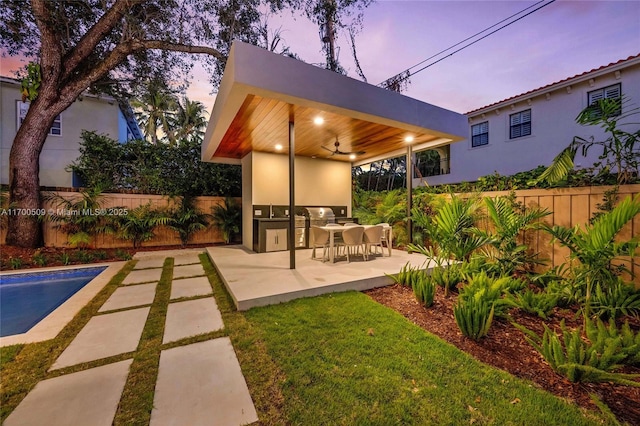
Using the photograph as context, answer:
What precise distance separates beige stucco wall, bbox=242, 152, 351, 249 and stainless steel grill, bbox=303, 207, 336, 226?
0.41 metres

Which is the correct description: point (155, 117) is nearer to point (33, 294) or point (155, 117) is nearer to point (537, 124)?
point (33, 294)

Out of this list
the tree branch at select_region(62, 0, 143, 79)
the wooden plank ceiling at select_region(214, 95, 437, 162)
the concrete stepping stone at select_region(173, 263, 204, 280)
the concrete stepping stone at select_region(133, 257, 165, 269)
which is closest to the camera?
the wooden plank ceiling at select_region(214, 95, 437, 162)

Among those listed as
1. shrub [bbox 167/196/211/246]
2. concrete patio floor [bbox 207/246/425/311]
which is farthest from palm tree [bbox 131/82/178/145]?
concrete patio floor [bbox 207/246/425/311]

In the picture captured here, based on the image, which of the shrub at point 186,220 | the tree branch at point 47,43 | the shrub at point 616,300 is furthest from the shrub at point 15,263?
the shrub at point 616,300

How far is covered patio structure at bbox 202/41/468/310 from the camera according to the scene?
3242mm

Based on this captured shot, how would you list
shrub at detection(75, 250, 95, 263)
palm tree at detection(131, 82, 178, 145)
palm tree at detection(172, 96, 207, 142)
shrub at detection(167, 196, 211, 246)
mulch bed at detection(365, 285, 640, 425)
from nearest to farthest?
mulch bed at detection(365, 285, 640, 425), shrub at detection(75, 250, 95, 263), shrub at detection(167, 196, 211, 246), palm tree at detection(131, 82, 178, 145), palm tree at detection(172, 96, 207, 142)

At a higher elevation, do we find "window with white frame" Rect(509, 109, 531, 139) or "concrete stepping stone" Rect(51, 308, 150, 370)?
"window with white frame" Rect(509, 109, 531, 139)

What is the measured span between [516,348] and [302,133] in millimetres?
4868

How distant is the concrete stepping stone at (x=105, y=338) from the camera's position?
2173 millimetres

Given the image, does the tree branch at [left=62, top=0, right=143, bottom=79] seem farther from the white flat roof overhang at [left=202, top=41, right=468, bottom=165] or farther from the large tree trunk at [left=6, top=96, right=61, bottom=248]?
the white flat roof overhang at [left=202, top=41, right=468, bottom=165]

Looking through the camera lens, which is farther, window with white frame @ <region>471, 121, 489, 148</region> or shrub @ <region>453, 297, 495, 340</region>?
Result: window with white frame @ <region>471, 121, 489, 148</region>

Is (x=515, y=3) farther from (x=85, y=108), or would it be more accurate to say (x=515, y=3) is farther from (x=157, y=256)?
(x=85, y=108)

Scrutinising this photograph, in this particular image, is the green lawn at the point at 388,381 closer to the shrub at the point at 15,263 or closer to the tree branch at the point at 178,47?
the shrub at the point at 15,263

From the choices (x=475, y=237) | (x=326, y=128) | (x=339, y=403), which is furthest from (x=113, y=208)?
(x=475, y=237)
